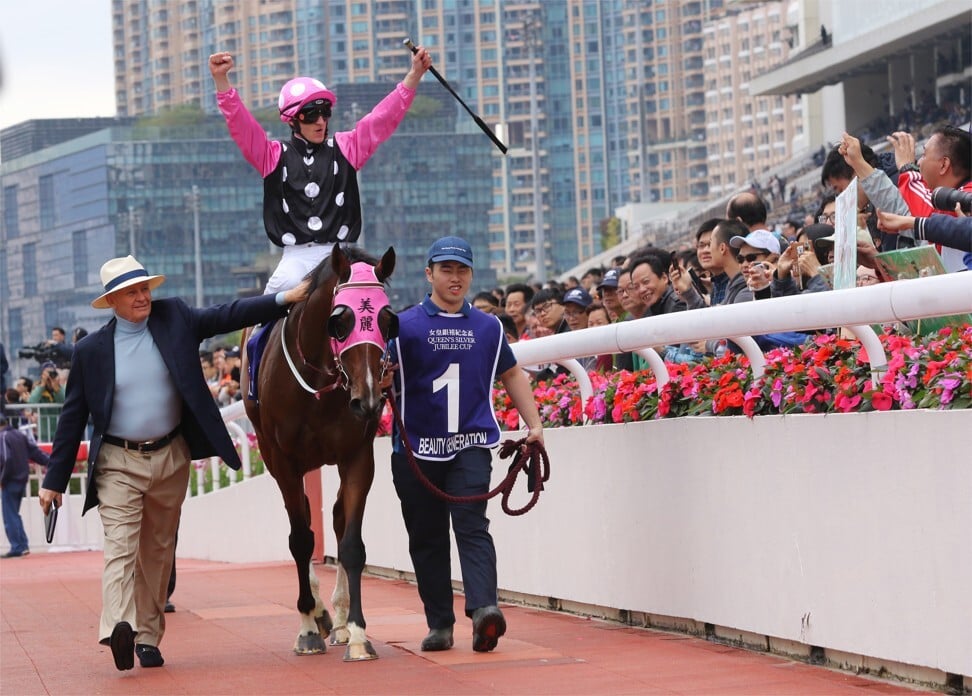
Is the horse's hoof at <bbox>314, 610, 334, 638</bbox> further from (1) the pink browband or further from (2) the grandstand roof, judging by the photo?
(2) the grandstand roof

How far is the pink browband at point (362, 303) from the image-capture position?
684 centimetres

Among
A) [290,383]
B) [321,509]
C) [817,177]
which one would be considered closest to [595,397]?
[290,383]

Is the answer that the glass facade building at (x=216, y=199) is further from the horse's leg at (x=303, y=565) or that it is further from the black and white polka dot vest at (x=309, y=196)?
the horse's leg at (x=303, y=565)

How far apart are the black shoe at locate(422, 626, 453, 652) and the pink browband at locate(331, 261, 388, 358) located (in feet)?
3.97

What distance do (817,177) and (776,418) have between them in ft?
133

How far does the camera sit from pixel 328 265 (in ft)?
23.9

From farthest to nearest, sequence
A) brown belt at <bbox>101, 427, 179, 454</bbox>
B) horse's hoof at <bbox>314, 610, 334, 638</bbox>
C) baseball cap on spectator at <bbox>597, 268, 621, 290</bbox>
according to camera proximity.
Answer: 1. baseball cap on spectator at <bbox>597, 268, 621, 290</bbox>
2. horse's hoof at <bbox>314, 610, 334, 638</bbox>
3. brown belt at <bbox>101, 427, 179, 454</bbox>

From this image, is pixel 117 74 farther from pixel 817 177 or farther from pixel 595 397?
pixel 595 397

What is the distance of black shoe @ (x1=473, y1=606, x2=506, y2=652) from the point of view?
698 cm

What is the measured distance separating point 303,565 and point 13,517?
589 inches

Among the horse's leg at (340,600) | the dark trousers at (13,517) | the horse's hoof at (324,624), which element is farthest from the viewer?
the dark trousers at (13,517)

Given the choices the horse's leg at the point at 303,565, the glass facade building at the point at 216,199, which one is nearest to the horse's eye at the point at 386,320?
the horse's leg at the point at 303,565

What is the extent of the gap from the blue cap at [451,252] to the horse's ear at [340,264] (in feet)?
1.13

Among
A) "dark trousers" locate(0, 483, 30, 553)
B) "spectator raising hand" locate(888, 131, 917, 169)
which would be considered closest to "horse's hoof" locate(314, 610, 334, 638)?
"spectator raising hand" locate(888, 131, 917, 169)
